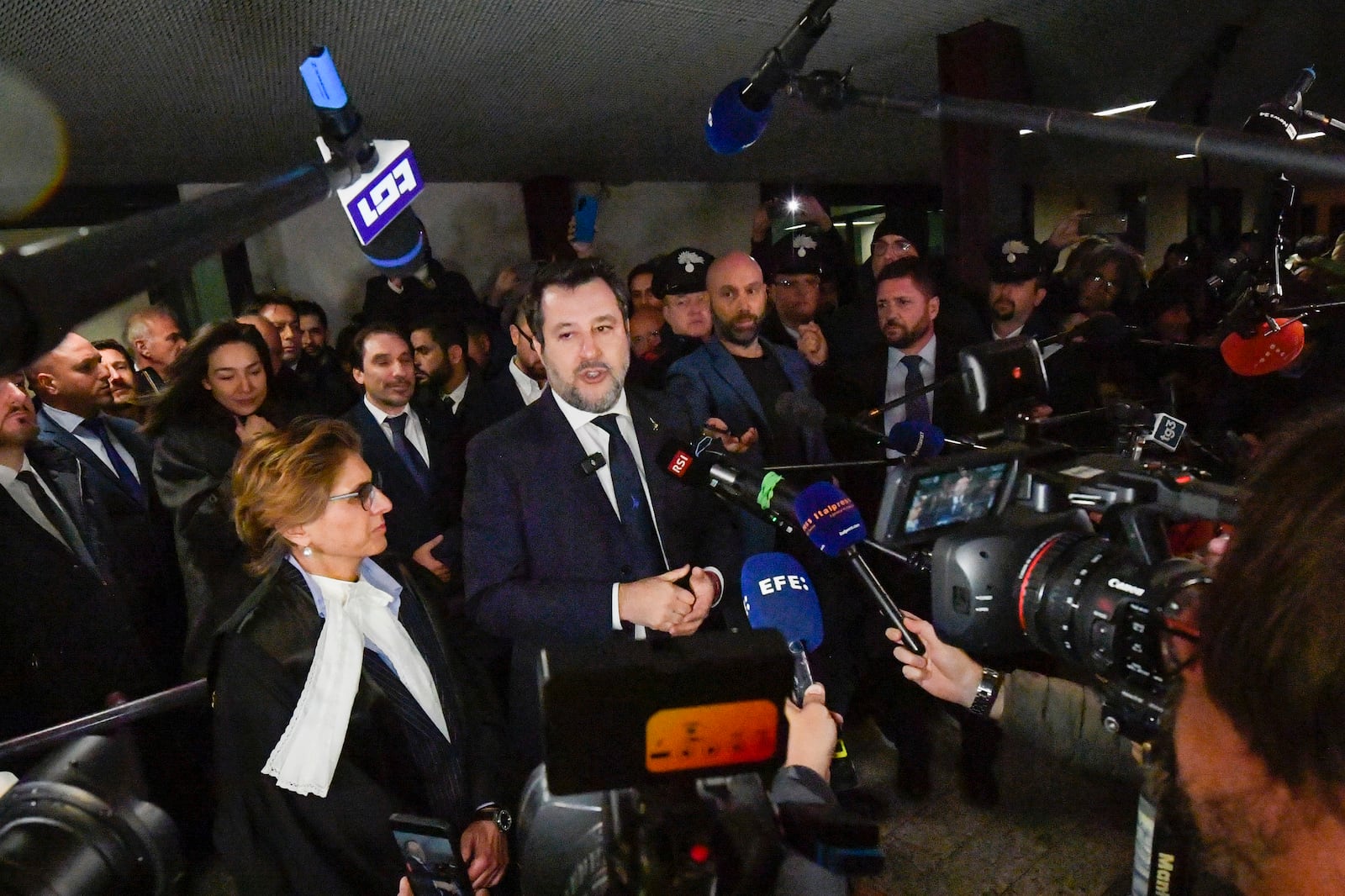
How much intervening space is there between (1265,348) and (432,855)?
2.18 m

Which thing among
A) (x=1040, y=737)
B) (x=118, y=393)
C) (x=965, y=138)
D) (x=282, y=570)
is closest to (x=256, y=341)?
(x=118, y=393)

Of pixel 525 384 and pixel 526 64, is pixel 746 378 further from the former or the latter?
pixel 526 64

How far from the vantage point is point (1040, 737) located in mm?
1323

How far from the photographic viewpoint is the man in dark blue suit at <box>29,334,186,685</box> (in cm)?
216

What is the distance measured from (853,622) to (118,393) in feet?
8.73

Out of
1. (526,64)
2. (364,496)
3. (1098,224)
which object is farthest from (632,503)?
(1098,224)

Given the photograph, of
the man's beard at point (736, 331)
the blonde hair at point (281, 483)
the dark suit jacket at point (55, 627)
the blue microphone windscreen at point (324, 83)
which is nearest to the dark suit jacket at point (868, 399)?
the man's beard at point (736, 331)

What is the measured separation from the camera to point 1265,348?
2066 mm

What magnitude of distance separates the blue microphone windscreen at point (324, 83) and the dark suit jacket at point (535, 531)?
0.67 m

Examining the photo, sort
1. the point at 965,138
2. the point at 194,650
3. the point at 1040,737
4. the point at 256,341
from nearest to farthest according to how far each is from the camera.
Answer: the point at 1040,737
the point at 194,650
the point at 256,341
the point at 965,138

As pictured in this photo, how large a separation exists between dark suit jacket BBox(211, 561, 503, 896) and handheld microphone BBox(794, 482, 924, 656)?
784mm

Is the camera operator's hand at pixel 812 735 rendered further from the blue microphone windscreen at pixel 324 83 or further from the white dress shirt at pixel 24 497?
the white dress shirt at pixel 24 497

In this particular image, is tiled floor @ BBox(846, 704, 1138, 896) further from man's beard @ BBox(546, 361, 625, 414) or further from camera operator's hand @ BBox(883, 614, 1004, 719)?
man's beard @ BBox(546, 361, 625, 414)

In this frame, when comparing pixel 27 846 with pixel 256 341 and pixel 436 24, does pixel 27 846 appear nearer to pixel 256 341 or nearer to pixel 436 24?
pixel 256 341
